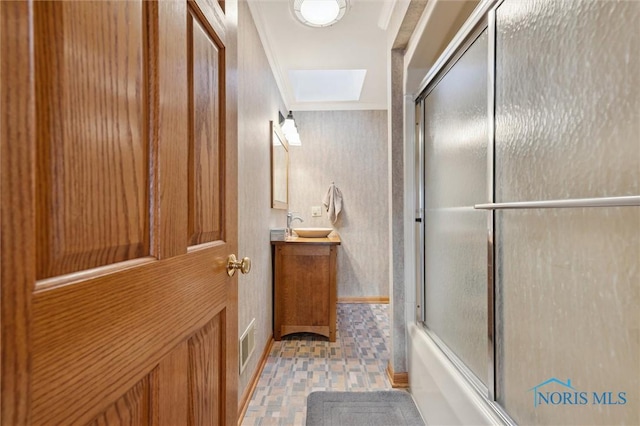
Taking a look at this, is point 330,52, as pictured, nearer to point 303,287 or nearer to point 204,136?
point 303,287

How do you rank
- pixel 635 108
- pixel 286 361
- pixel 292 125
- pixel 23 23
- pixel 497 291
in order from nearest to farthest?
pixel 23 23
pixel 635 108
pixel 497 291
pixel 286 361
pixel 292 125

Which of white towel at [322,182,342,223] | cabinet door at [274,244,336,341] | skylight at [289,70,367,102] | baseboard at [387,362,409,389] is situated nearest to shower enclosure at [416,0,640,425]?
baseboard at [387,362,409,389]

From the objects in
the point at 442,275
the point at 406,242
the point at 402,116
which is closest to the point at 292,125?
the point at 402,116

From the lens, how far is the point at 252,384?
1944mm

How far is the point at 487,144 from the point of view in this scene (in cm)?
117

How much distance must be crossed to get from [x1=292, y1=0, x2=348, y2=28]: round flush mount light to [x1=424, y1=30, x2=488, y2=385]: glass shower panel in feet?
2.66

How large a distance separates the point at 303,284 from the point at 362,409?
114 cm

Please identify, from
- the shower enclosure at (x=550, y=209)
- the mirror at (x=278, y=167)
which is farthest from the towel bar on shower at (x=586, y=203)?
the mirror at (x=278, y=167)

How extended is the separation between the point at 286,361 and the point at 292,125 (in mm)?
2100

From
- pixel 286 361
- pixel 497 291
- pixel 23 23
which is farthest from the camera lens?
pixel 286 361

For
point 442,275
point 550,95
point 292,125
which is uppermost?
point 292,125

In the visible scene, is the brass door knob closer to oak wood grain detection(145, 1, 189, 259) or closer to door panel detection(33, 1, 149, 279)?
oak wood grain detection(145, 1, 189, 259)

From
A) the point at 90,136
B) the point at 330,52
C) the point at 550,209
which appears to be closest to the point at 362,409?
the point at 550,209

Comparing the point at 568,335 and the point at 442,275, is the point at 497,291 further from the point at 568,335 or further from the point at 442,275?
the point at 442,275
